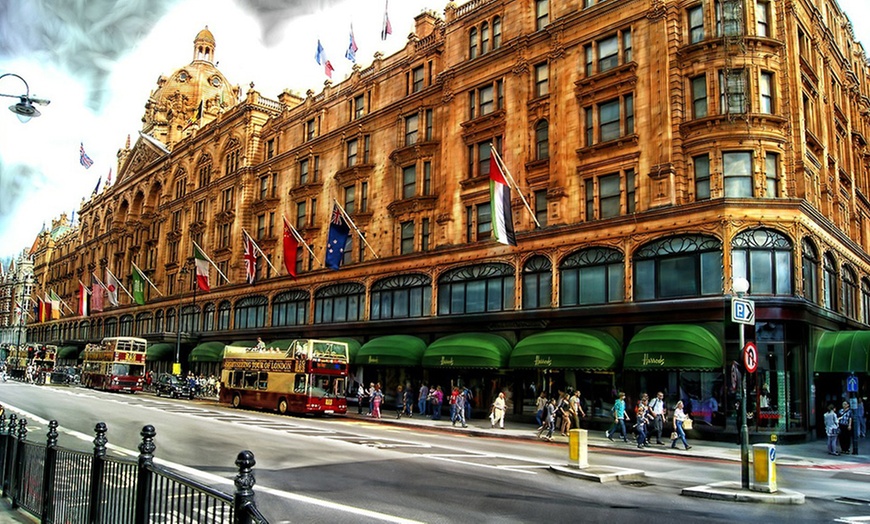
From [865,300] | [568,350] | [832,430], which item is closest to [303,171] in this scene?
[568,350]

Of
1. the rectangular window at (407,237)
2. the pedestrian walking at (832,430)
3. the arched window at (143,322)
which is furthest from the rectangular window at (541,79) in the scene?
the arched window at (143,322)

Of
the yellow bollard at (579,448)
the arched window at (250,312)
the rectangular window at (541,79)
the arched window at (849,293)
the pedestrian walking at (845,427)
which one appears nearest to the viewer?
the yellow bollard at (579,448)

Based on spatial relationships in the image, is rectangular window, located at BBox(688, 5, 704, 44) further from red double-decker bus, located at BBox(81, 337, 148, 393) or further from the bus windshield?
red double-decker bus, located at BBox(81, 337, 148, 393)

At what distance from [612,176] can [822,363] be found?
1228 cm

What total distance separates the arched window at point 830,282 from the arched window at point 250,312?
40.4 meters

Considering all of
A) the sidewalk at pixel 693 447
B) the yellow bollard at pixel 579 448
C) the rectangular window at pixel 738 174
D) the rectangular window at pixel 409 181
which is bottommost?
the sidewalk at pixel 693 447

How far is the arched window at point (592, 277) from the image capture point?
32.9 metres

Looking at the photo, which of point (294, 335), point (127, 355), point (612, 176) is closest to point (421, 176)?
point (612, 176)

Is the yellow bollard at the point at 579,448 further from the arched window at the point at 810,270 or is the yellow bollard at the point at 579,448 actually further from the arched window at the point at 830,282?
the arched window at the point at 830,282

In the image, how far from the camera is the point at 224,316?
64.5 meters

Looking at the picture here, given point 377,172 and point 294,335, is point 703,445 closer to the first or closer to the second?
point 377,172

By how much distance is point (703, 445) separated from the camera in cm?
2755

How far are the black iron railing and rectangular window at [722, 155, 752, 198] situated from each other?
86.0 feet

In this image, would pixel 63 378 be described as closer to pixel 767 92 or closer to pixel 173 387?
pixel 173 387
